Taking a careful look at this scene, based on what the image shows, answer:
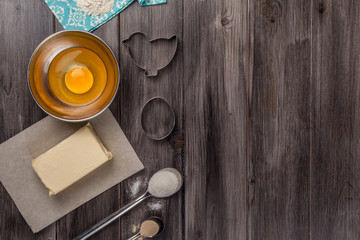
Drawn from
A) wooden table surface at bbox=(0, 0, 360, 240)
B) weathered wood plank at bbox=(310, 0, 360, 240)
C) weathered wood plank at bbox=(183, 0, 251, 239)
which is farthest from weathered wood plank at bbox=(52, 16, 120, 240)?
weathered wood plank at bbox=(310, 0, 360, 240)

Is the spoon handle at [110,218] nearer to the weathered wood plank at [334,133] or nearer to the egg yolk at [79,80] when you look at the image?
the egg yolk at [79,80]

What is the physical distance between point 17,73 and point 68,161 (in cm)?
22

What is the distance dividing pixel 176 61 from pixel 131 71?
0.32ft

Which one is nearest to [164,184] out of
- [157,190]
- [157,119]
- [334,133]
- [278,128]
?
[157,190]

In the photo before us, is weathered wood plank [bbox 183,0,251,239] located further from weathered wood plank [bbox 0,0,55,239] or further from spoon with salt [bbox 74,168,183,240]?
weathered wood plank [bbox 0,0,55,239]

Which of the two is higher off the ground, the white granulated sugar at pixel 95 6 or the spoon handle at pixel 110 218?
the white granulated sugar at pixel 95 6

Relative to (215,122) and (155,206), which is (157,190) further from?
(215,122)

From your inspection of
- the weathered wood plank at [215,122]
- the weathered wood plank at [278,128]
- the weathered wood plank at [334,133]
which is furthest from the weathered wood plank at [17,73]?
the weathered wood plank at [334,133]

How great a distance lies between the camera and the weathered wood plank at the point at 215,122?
1.69 ft

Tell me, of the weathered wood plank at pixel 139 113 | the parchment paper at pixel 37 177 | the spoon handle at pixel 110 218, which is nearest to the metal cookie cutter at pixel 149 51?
Result: the weathered wood plank at pixel 139 113

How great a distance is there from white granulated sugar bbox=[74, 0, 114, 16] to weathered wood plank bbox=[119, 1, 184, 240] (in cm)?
3

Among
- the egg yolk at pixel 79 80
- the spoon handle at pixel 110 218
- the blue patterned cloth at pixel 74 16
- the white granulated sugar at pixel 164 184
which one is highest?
the blue patterned cloth at pixel 74 16

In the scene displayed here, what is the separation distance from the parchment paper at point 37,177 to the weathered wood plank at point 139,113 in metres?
0.02

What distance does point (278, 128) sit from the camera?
0.52 meters
